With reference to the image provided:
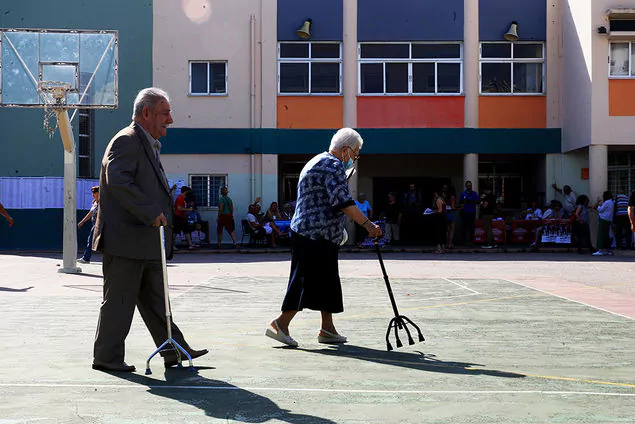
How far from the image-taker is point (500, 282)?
15.2 metres

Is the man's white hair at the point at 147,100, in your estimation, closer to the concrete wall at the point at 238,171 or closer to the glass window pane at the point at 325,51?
the concrete wall at the point at 238,171

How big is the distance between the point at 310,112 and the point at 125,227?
2298 cm

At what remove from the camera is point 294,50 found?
29484 millimetres

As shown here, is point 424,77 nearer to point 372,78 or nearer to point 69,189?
point 372,78

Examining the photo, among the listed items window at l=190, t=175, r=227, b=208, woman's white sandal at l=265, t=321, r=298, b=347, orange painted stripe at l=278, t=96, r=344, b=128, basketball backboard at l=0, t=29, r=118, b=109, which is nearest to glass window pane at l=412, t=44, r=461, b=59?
orange painted stripe at l=278, t=96, r=344, b=128

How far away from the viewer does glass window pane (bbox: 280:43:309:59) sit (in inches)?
1159

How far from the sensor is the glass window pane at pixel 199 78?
96.6 feet

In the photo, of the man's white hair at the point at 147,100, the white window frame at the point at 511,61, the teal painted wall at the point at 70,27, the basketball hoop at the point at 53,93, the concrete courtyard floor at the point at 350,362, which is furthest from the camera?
the white window frame at the point at 511,61

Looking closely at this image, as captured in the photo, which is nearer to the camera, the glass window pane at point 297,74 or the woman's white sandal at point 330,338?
the woman's white sandal at point 330,338

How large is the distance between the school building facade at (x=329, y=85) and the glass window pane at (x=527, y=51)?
15 centimetres

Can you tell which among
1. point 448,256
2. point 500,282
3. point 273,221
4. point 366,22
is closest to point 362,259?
point 448,256

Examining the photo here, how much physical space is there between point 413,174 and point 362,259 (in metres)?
11.1

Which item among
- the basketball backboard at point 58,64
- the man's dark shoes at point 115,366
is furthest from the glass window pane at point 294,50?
the man's dark shoes at point 115,366

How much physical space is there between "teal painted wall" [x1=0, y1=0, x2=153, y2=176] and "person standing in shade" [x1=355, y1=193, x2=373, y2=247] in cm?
793
